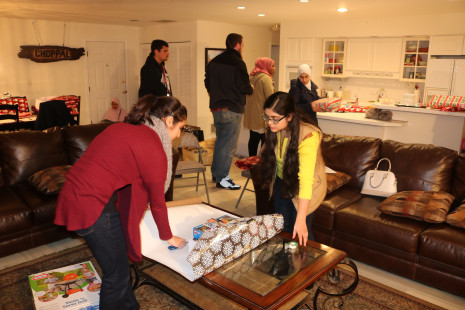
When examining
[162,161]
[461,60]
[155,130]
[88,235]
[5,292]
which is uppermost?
[461,60]

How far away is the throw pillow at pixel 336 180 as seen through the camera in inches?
127

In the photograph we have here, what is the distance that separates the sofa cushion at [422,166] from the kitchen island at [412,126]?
5.24ft

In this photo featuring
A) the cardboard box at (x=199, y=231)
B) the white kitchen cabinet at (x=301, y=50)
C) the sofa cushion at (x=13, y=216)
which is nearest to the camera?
the cardboard box at (x=199, y=231)

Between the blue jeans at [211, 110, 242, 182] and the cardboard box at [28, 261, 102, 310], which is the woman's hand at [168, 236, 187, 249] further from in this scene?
the blue jeans at [211, 110, 242, 182]

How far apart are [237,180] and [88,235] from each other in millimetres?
3453

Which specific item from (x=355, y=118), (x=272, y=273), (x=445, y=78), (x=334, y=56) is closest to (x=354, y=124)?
(x=355, y=118)

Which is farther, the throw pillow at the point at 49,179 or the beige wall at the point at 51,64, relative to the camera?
the beige wall at the point at 51,64

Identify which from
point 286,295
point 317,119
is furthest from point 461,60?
point 286,295

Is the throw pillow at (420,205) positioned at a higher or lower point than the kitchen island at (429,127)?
lower

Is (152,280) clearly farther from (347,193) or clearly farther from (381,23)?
(381,23)

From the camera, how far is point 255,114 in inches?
206

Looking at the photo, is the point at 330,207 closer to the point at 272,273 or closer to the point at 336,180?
the point at 336,180

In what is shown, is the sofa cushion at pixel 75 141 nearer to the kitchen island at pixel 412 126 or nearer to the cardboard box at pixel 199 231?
the cardboard box at pixel 199 231

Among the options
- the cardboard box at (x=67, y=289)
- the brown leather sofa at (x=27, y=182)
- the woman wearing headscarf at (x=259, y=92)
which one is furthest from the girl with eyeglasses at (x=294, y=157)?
the woman wearing headscarf at (x=259, y=92)
